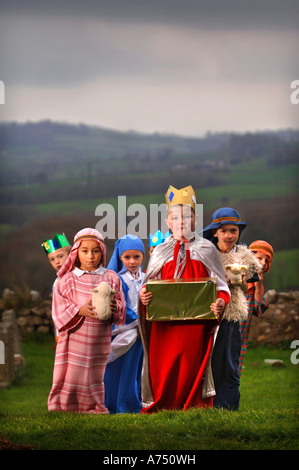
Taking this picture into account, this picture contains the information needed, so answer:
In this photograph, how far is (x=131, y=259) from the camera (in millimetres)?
6016

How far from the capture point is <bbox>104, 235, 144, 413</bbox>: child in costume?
5.93 meters

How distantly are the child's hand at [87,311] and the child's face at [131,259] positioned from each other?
2.07ft

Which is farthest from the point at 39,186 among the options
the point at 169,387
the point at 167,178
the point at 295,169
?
the point at 169,387

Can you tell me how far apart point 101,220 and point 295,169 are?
2.00 metres

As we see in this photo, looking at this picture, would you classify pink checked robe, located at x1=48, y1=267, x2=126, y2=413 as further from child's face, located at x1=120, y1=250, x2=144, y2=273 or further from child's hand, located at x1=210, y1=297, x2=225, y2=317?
child's hand, located at x1=210, y1=297, x2=225, y2=317

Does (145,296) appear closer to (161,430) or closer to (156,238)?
(161,430)

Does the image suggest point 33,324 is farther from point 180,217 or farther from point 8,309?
point 180,217

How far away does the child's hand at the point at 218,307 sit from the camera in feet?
17.5

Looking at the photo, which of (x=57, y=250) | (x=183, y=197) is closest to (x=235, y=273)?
(x=183, y=197)

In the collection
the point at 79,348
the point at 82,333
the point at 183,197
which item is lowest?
the point at 79,348

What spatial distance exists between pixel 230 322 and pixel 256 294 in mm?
522

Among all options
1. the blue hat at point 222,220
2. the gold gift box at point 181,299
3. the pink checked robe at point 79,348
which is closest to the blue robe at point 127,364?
the pink checked robe at point 79,348

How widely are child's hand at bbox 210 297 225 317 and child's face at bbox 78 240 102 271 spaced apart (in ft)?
3.08

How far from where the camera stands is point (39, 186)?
8.90m
